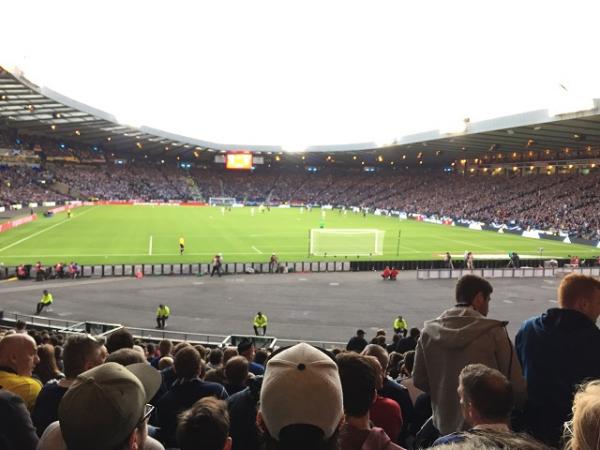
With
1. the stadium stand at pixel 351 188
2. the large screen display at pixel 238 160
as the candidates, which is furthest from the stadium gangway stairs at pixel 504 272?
the large screen display at pixel 238 160

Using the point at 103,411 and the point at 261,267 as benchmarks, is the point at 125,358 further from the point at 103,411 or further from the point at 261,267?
the point at 261,267

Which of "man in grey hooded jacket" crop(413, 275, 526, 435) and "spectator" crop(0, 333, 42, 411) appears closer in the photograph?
"man in grey hooded jacket" crop(413, 275, 526, 435)

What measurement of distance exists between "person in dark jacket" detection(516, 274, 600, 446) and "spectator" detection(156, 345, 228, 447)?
296 cm

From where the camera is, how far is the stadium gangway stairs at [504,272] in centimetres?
3391

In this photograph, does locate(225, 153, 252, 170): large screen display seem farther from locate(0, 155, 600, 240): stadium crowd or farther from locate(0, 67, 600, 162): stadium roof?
locate(0, 155, 600, 240): stadium crowd

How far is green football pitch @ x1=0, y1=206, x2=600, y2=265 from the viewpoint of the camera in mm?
39156

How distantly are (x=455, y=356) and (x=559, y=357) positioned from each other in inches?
34.2

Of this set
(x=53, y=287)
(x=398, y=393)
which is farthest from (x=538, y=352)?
(x=53, y=287)

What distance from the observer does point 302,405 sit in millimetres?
2402

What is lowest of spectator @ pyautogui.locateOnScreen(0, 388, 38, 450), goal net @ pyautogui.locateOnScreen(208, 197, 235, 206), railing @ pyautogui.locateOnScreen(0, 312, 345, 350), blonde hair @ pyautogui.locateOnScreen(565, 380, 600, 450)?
railing @ pyautogui.locateOnScreen(0, 312, 345, 350)

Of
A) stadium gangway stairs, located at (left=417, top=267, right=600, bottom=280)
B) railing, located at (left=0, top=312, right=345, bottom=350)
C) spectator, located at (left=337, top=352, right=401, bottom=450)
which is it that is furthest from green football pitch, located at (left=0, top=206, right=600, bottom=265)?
spectator, located at (left=337, top=352, right=401, bottom=450)

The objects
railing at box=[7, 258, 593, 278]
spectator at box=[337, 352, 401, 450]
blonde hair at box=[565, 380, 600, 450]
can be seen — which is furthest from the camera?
railing at box=[7, 258, 593, 278]

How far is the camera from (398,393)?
5.41 meters

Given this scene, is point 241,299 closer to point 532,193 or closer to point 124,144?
point 532,193
